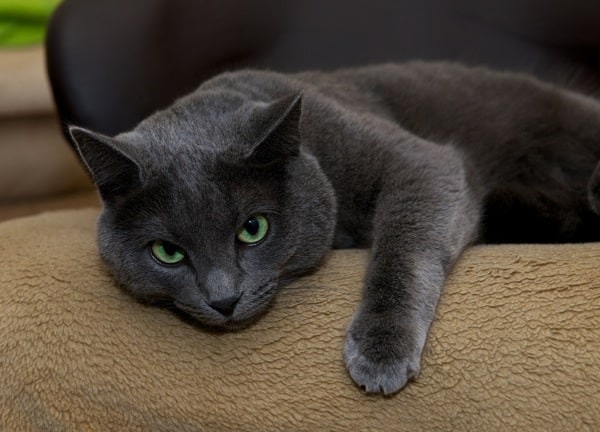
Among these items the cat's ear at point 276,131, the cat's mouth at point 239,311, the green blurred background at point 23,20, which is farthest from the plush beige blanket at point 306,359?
the green blurred background at point 23,20

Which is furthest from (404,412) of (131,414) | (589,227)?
(589,227)

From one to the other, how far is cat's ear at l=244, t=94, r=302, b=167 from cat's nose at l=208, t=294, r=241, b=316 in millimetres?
204

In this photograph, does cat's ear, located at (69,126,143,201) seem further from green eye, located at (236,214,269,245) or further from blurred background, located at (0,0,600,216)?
blurred background, located at (0,0,600,216)

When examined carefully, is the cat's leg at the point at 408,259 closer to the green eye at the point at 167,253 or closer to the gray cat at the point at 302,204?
the gray cat at the point at 302,204

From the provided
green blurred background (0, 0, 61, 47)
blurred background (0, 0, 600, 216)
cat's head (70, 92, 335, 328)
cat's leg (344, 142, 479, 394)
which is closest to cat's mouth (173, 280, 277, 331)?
cat's head (70, 92, 335, 328)

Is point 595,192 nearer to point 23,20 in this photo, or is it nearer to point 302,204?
point 302,204

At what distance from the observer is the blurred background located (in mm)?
1772

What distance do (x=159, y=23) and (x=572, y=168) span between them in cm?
100

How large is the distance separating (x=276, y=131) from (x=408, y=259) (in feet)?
0.93

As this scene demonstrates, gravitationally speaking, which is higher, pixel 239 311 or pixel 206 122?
pixel 206 122

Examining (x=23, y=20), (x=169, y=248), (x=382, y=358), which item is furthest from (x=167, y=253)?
(x=23, y=20)

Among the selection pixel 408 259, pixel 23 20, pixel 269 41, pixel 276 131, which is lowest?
pixel 23 20

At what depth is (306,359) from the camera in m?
1.10

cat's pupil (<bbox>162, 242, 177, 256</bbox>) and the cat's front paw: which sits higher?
cat's pupil (<bbox>162, 242, 177, 256</bbox>)
